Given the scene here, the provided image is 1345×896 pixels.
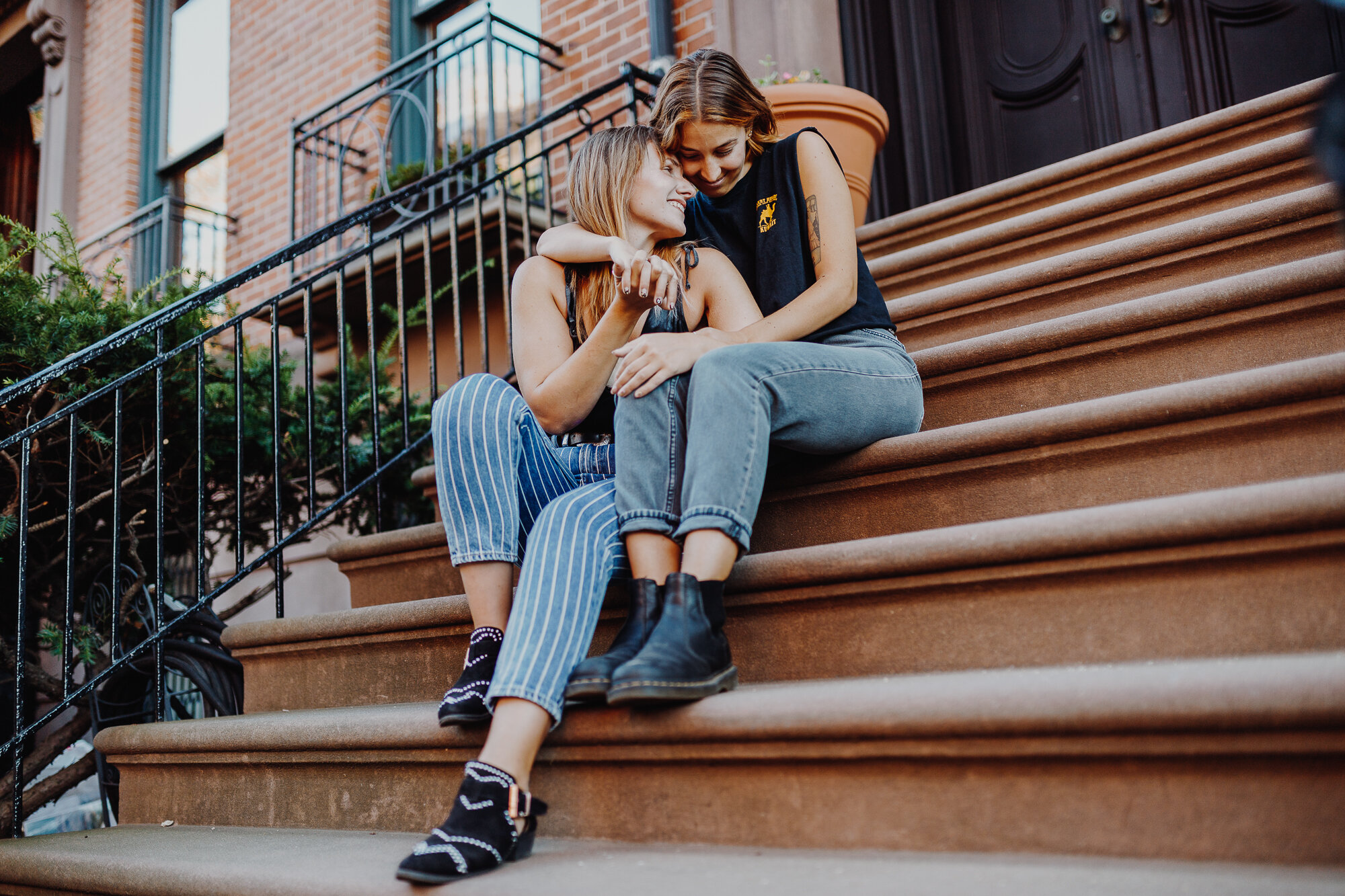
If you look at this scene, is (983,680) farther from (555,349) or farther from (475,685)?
(555,349)

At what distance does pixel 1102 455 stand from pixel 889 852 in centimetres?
74

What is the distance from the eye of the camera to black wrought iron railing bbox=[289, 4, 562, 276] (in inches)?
197

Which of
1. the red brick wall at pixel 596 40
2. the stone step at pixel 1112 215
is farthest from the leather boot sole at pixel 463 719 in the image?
the red brick wall at pixel 596 40

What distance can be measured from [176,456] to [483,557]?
153cm

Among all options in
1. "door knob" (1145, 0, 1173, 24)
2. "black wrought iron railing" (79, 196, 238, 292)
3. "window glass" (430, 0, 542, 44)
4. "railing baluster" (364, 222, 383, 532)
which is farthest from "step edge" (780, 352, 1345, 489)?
"black wrought iron railing" (79, 196, 238, 292)

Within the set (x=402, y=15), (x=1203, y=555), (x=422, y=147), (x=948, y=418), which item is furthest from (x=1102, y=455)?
(x=402, y=15)

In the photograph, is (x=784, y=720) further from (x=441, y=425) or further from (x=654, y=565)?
(x=441, y=425)

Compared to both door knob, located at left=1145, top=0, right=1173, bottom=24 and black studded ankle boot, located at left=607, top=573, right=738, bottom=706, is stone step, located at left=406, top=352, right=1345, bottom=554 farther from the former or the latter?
door knob, located at left=1145, top=0, right=1173, bottom=24

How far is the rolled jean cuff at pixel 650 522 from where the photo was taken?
1520mm

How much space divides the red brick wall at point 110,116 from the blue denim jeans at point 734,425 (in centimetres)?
681

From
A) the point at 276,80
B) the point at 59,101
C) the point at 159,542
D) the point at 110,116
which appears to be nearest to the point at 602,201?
the point at 159,542

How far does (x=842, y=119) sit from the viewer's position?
11.0 ft

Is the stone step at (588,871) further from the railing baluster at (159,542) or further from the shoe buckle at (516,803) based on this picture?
the railing baluster at (159,542)

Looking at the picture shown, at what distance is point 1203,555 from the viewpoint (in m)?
1.26
